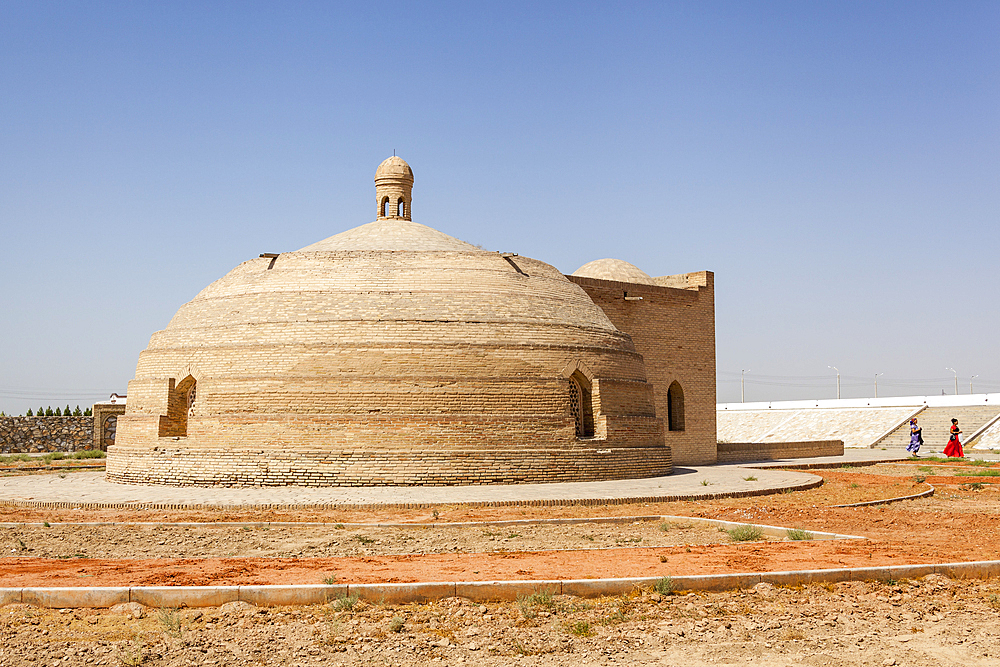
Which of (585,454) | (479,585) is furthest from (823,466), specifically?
(479,585)

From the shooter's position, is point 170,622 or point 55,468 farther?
point 55,468

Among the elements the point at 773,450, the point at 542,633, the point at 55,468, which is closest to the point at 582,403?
the point at 773,450

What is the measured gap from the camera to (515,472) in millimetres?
18312

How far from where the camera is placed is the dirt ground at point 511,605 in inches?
263

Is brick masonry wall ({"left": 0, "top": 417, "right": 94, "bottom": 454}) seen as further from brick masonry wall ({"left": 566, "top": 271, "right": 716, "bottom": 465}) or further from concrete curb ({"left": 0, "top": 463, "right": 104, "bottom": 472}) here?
brick masonry wall ({"left": 566, "top": 271, "right": 716, "bottom": 465})

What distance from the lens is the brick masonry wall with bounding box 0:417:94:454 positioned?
109 ft

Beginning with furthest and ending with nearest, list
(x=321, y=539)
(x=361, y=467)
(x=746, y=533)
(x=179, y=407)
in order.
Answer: (x=179, y=407), (x=361, y=467), (x=321, y=539), (x=746, y=533)

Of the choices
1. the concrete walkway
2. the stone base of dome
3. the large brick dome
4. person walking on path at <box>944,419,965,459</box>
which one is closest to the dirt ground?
the concrete walkway

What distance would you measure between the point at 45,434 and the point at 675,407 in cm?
2267

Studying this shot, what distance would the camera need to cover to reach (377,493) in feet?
54.3

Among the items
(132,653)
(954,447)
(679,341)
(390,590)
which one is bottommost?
(132,653)

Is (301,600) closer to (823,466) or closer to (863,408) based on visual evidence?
(823,466)

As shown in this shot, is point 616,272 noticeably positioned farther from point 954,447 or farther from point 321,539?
point 321,539

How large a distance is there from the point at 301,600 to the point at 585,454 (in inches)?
471
